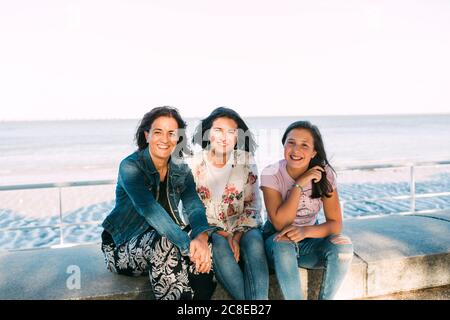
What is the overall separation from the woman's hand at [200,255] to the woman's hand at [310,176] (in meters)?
0.87

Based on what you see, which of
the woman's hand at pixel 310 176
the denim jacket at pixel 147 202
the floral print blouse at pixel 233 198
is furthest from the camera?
the floral print blouse at pixel 233 198

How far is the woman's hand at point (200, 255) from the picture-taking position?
2195 millimetres

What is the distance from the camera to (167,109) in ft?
8.77

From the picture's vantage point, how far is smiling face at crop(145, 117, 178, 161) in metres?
2.59

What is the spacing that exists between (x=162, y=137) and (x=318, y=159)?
1.21m

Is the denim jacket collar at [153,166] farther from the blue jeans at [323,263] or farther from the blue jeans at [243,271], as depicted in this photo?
the blue jeans at [323,263]

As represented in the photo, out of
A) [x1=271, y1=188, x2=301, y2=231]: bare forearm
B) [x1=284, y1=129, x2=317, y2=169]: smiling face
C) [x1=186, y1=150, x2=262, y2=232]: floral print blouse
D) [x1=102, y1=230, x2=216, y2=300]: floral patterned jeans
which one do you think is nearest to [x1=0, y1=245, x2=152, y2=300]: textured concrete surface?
[x1=102, y1=230, x2=216, y2=300]: floral patterned jeans

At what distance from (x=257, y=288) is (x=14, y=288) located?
5.15ft

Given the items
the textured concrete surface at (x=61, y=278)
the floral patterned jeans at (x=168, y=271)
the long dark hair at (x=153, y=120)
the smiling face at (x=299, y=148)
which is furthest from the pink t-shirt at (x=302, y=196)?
the textured concrete surface at (x=61, y=278)

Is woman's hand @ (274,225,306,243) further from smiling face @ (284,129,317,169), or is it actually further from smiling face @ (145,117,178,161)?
smiling face @ (145,117,178,161)

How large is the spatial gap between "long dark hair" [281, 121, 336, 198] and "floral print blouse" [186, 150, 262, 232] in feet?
1.36

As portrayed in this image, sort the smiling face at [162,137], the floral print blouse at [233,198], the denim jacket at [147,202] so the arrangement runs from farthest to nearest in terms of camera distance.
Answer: the floral print blouse at [233,198] → the smiling face at [162,137] → the denim jacket at [147,202]

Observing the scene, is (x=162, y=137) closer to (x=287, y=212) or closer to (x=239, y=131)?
(x=239, y=131)

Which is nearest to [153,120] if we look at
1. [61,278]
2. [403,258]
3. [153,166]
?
[153,166]
